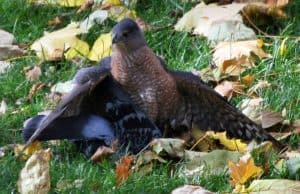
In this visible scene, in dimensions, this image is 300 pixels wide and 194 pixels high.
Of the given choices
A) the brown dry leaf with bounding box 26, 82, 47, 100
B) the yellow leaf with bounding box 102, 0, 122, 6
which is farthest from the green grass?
the yellow leaf with bounding box 102, 0, 122, 6

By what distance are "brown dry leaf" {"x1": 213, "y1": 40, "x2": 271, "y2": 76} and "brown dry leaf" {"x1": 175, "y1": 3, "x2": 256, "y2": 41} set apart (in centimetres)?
11

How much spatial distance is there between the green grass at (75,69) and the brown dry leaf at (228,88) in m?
0.05

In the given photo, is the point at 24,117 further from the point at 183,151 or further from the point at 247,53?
the point at 247,53

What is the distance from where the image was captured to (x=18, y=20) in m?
5.59

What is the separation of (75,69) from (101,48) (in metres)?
0.19

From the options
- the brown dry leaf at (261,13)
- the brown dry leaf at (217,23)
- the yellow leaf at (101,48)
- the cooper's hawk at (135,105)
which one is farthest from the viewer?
the brown dry leaf at (261,13)

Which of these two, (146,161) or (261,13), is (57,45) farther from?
(146,161)

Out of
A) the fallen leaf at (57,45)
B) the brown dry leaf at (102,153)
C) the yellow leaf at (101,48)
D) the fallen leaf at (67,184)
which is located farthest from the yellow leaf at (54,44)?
the fallen leaf at (67,184)

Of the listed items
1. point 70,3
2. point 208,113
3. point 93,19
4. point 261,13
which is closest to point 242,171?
point 208,113

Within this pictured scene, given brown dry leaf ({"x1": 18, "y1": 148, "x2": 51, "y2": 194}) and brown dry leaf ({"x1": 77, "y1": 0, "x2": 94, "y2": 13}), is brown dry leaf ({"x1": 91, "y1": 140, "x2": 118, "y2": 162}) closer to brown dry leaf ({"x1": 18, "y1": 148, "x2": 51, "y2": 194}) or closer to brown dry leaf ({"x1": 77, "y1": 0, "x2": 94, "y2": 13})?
brown dry leaf ({"x1": 18, "y1": 148, "x2": 51, "y2": 194})

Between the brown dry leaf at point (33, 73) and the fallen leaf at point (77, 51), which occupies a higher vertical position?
the fallen leaf at point (77, 51)

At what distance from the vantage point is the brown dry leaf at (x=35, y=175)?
3.50 meters

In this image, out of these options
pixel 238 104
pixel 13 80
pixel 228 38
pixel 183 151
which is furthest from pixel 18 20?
pixel 183 151

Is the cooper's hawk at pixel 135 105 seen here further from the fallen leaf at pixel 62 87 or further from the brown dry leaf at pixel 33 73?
the brown dry leaf at pixel 33 73
